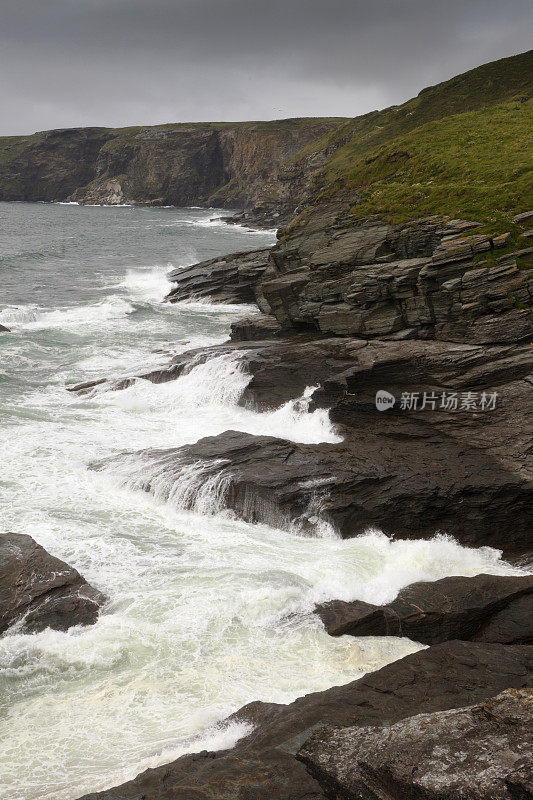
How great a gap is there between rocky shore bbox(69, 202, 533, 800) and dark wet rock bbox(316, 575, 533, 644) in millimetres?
44

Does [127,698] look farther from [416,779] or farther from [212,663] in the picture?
[416,779]

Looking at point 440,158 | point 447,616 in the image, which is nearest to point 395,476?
point 447,616

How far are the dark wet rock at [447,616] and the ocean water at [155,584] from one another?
0.31 meters

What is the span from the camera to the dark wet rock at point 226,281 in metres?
47.1

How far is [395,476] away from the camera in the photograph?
1770cm

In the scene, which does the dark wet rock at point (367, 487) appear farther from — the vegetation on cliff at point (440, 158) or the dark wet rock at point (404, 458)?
the vegetation on cliff at point (440, 158)

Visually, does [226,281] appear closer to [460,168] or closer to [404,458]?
[460,168]

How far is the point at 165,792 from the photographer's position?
Result: 6.93 metres

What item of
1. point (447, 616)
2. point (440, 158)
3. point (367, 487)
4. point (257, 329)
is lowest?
point (447, 616)

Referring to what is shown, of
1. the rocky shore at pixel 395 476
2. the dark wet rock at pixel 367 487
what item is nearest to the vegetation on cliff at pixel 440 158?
the rocky shore at pixel 395 476

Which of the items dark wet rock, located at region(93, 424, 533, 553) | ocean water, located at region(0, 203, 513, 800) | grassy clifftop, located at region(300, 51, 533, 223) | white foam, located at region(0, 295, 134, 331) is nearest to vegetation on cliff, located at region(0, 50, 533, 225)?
grassy clifftop, located at region(300, 51, 533, 223)

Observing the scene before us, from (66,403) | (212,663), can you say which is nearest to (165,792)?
(212,663)

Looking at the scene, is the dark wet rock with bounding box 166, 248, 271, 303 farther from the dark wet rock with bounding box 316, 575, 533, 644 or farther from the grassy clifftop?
the dark wet rock with bounding box 316, 575, 533, 644

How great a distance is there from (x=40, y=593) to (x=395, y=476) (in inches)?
422
